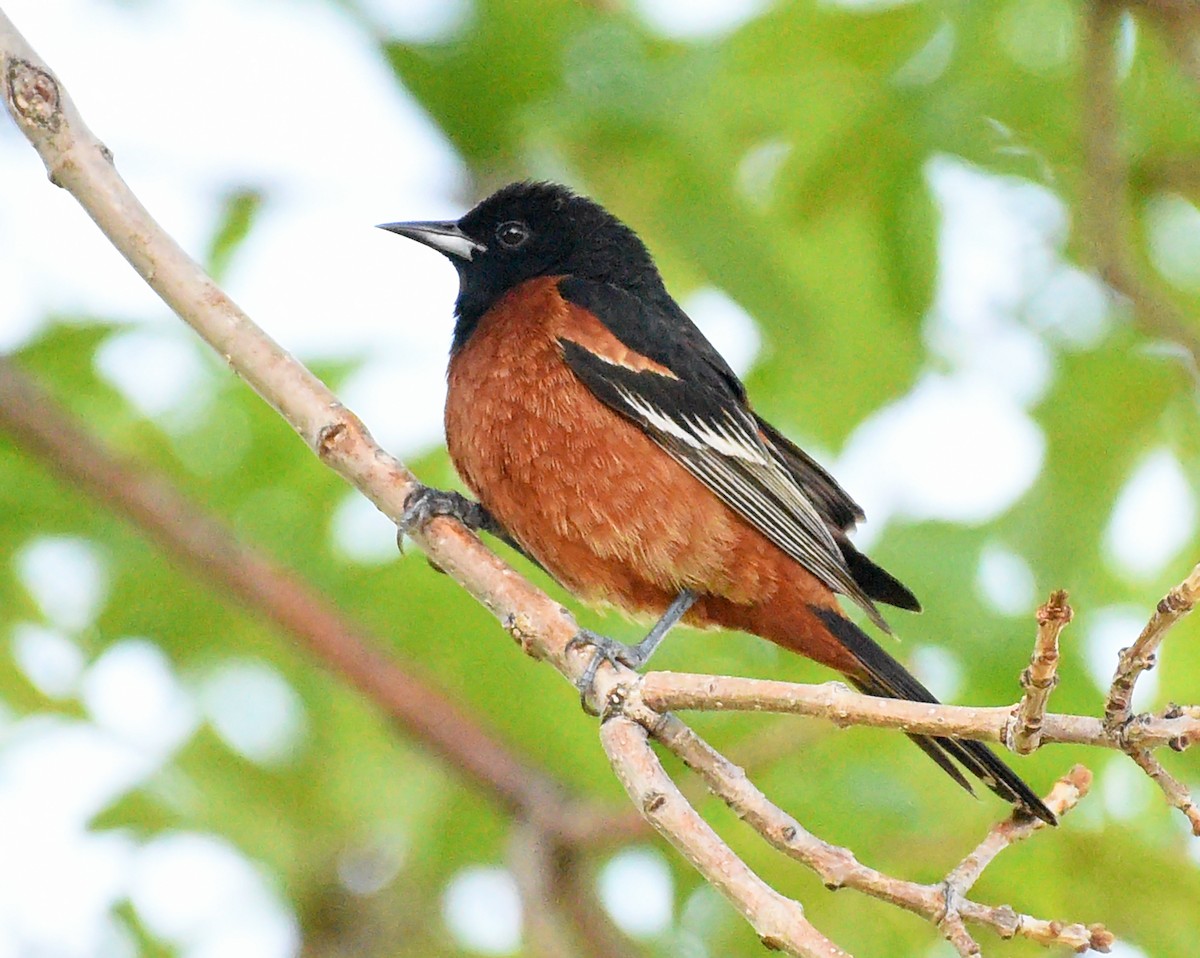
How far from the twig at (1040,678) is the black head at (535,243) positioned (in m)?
3.29

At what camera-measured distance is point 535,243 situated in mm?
5785

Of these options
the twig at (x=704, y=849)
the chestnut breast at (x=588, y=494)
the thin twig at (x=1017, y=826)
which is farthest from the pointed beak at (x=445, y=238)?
the thin twig at (x=1017, y=826)

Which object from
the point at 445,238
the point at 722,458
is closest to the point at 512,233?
the point at 445,238

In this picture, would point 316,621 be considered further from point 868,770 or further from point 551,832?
point 868,770

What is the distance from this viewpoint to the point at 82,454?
15.9 feet

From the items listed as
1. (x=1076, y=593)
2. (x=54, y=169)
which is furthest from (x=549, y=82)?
(x=1076, y=593)

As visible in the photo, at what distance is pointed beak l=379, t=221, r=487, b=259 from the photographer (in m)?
5.62

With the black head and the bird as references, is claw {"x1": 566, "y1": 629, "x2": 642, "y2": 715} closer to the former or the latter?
the bird

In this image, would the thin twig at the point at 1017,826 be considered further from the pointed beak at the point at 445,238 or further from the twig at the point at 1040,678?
the pointed beak at the point at 445,238

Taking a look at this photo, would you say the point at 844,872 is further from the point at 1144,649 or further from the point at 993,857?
the point at 1144,649

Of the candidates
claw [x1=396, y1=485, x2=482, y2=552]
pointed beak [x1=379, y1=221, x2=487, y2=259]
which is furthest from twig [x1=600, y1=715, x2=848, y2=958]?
pointed beak [x1=379, y1=221, x2=487, y2=259]

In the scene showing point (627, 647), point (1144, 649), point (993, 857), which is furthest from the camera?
point (627, 647)

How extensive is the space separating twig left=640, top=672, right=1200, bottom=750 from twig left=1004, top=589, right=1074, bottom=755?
0.03 metres

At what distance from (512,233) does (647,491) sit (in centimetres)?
150
